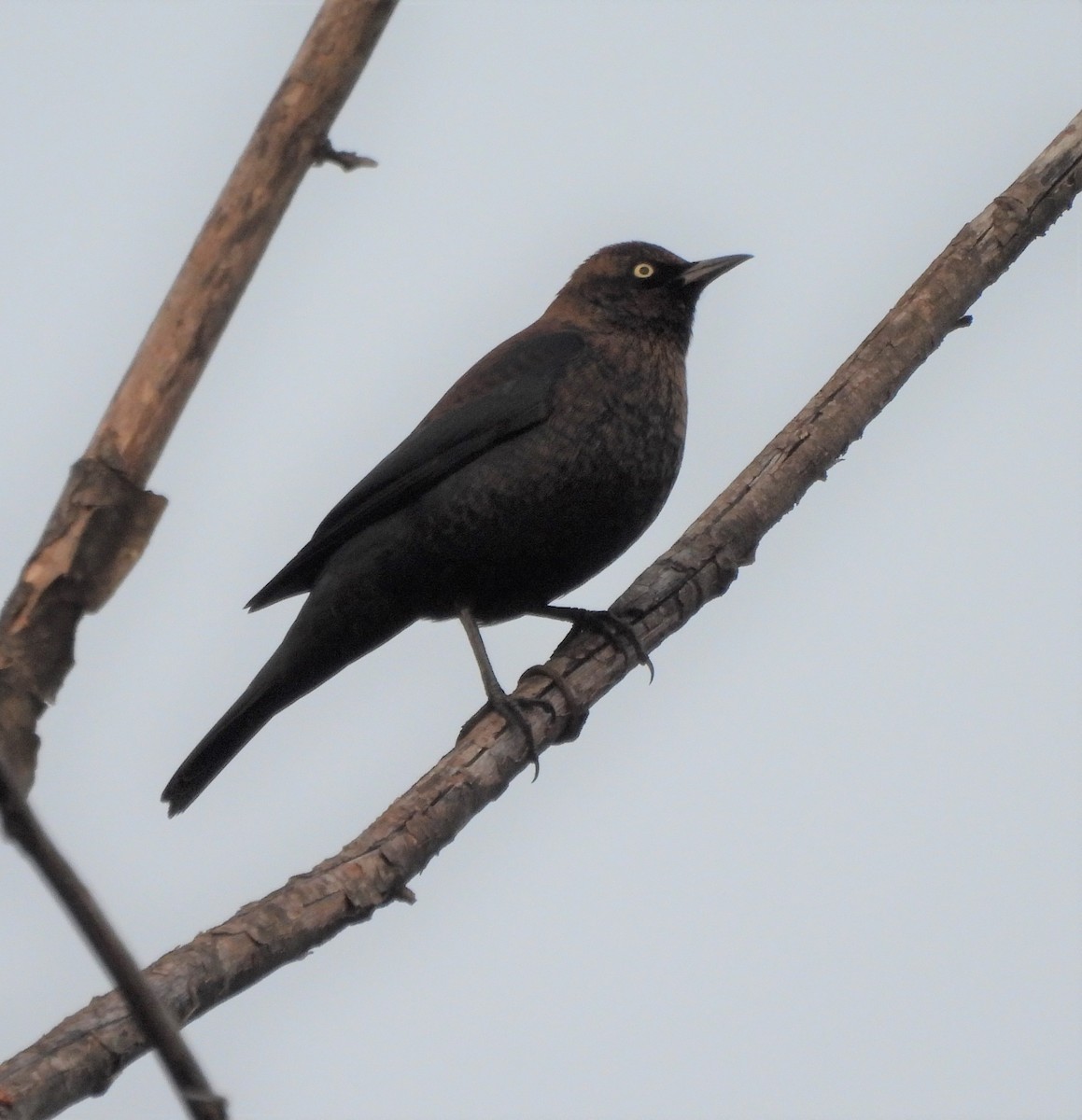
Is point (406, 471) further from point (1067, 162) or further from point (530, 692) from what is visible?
point (1067, 162)

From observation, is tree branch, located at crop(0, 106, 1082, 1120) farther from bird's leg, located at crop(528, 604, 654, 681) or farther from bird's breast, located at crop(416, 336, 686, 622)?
bird's breast, located at crop(416, 336, 686, 622)

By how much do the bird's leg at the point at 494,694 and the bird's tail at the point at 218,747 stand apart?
2.47 feet

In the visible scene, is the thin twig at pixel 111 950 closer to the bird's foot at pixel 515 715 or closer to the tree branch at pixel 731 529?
the tree branch at pixel 731 529

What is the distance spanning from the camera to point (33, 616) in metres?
3.50

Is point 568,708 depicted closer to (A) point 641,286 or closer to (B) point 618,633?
(B) point 618,633

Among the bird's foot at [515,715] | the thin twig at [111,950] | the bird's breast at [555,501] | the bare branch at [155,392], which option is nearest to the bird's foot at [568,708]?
the bird's foot at [515,715]

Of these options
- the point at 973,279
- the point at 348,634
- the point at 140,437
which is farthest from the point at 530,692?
the point at 973,279

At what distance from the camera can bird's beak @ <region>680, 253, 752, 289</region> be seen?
21.3 feet

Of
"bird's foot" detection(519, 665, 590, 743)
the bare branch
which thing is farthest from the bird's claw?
the bare branch

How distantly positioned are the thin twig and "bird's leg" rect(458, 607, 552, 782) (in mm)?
2558

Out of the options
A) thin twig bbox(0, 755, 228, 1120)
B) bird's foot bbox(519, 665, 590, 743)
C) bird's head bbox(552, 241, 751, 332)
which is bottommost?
thin twig bbox(0, 755, 228, 1120)

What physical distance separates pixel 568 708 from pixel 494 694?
0.26m

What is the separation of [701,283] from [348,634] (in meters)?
2.23

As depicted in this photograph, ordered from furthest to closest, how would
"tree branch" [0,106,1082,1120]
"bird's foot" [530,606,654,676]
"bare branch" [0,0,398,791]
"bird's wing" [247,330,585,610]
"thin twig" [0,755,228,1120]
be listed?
"bird's wing" [247,330,585,610], "bird's foot" [530,606,654,676], "tree branch" [0,106,1082,1120], "bare branch" [0,0,398,791], "thin twig" [0,755,228,1120]
